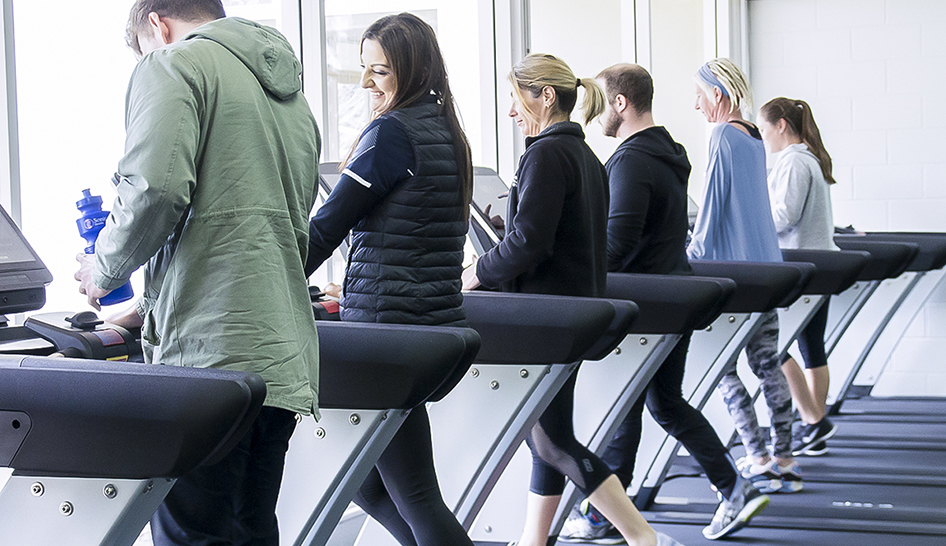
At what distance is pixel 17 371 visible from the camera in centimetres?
129

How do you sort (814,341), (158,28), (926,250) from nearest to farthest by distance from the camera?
(158,28)
(814,341)
(926,250)

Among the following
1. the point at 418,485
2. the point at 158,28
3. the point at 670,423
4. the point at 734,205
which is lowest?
the point at 670,423

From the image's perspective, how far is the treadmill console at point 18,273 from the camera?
182 centimetres

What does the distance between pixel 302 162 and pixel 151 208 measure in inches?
11.6

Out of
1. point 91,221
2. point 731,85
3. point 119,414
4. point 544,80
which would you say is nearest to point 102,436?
point 119,414

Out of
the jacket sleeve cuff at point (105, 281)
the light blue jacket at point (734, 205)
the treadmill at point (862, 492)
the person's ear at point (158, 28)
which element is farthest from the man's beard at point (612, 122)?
the jacket sleeve cuff at point (105, 281)

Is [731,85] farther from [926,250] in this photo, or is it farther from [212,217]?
[926,250]

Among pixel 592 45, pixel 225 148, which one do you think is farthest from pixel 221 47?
pixel 592 45

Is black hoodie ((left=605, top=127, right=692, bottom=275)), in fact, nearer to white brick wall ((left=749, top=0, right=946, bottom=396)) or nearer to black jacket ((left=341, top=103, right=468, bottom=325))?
black jacket ((left=341, top=103, right=468, bottom=325))

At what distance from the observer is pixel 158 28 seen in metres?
1.57

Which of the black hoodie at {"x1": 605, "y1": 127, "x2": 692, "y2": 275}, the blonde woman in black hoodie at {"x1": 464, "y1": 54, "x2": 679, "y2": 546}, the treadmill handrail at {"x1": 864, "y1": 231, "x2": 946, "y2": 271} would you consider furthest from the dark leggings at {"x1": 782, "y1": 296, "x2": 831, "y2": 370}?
the blonde woman in black hoodie at {"x1": 464, "y1": 54, "x2": 679, "y2": 546}

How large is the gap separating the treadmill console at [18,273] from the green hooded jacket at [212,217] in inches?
17.5

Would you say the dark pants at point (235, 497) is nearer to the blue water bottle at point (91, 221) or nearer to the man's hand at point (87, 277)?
the man's hand at point (87, 277)

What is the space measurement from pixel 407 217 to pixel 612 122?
1312 mm
